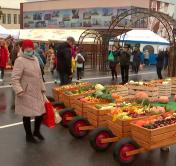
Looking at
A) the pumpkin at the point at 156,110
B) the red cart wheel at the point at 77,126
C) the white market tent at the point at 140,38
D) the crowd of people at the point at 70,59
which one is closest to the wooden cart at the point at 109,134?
the pumpkin at the point at 156,110

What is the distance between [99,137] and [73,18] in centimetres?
5447

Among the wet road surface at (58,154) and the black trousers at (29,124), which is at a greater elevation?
the black trousers at (29,124)

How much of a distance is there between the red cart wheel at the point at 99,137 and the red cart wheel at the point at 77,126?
0.85 m

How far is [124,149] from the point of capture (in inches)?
257

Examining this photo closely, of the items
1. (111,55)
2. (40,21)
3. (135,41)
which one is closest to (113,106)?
(111,55)

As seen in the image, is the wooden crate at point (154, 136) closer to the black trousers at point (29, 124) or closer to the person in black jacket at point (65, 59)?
the black trousers at point (29, 124)

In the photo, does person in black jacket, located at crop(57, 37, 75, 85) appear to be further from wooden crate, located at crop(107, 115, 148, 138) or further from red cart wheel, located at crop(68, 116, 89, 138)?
wooden crate, located at crop(107, 115, 148, 138)

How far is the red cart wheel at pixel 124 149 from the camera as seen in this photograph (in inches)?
255

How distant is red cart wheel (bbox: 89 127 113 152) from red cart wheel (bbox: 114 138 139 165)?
0.66 m

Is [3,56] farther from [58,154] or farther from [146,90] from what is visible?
[58,154]

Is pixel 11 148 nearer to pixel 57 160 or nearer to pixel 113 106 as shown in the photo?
pixel 57 160

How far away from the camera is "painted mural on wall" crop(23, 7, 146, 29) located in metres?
56.4

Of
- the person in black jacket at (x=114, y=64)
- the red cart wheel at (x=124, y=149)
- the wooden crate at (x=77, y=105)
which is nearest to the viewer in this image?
the red cart wheel at (x=124, y=149)

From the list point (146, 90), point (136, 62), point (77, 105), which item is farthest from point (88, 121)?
point (136, 62)
